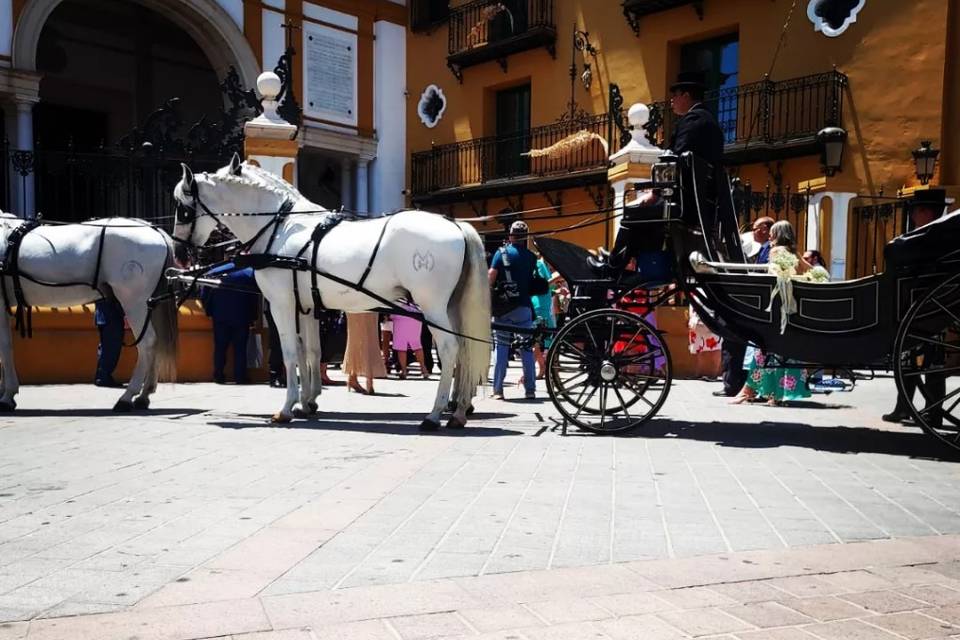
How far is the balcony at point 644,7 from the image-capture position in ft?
57.9

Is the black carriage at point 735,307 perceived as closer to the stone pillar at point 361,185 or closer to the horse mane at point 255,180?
the horse mane at point 255,180

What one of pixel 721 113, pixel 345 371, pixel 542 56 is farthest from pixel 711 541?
pixel 542 56

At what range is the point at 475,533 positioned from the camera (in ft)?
12.5

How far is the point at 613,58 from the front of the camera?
19359mm

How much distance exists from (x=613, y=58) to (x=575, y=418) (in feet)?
47.5

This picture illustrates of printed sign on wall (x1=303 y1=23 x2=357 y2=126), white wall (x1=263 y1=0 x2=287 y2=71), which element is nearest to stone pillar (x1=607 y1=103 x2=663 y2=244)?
printed sign on wall (x1=303 y1=23 x2=357 y2=126)

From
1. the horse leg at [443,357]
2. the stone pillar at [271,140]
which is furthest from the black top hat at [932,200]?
the stone pillar at [271,140]

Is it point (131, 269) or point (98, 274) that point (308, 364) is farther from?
point (98, 274)

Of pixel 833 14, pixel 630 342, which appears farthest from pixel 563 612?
pixel 833 14

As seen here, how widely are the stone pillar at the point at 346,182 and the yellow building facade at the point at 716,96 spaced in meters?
1.71

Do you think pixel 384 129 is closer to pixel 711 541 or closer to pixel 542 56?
pixel 542 56

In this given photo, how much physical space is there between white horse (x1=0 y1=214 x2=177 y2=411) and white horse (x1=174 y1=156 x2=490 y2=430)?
0.54 meters

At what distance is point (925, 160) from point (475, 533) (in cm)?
1259

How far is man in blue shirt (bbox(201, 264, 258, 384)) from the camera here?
11.0 m
